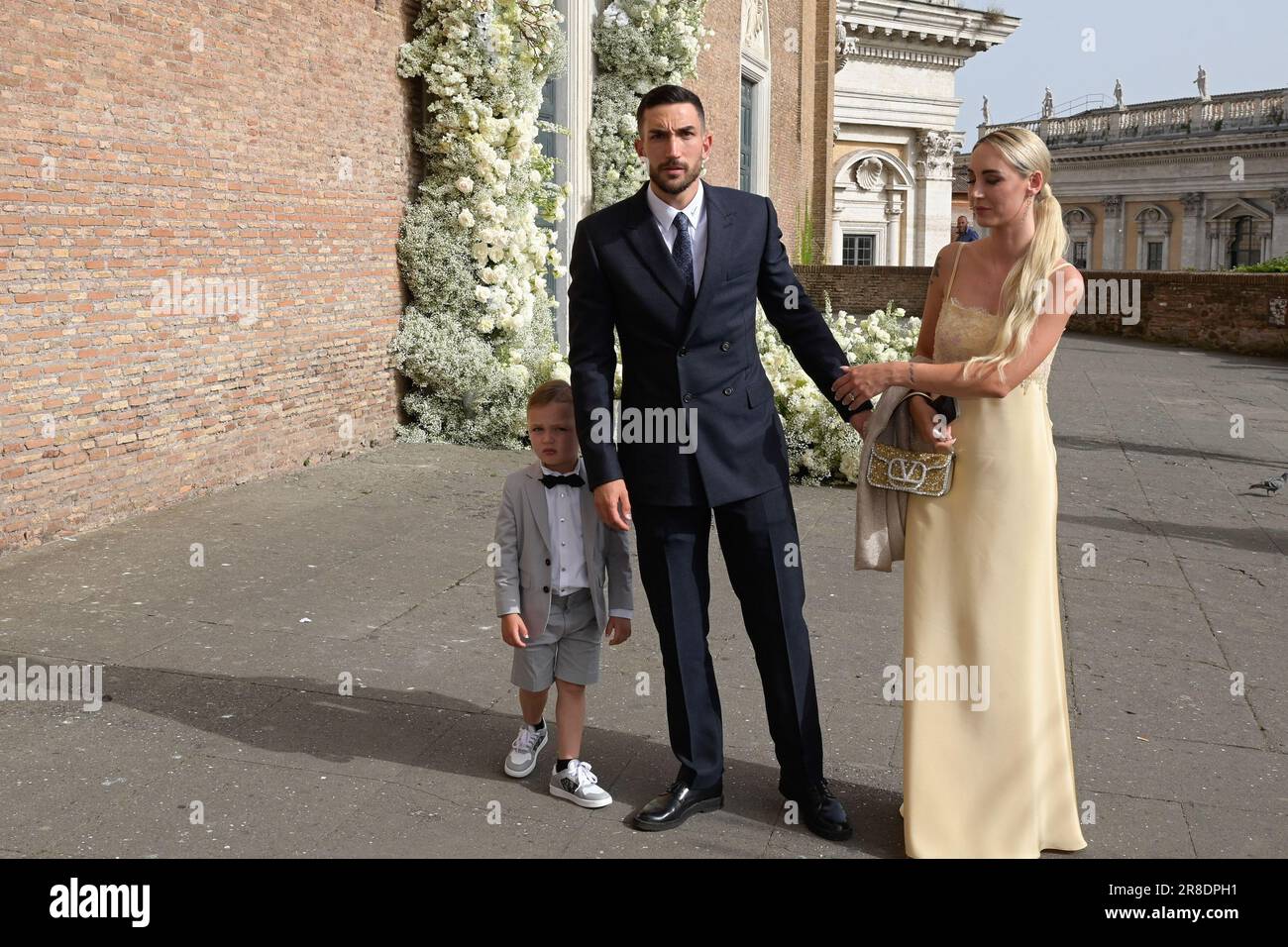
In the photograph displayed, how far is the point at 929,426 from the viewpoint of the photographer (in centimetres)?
368

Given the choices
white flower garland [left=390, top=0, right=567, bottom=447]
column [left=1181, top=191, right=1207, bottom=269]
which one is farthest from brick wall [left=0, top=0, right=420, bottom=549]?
column [left=1181, top=191, right=1207, bottom=269]

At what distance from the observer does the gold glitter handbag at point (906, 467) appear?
3645 millimetres

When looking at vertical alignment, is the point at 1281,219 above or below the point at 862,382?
above

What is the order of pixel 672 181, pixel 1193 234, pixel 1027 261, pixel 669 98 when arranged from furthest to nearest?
pixel 1193 234
pixel 672 181
pixel 669 98
pixel 1027 261

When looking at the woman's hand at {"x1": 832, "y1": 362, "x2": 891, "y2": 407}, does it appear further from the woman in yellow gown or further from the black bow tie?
the black bow tie

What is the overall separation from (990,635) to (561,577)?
1283 millimetres

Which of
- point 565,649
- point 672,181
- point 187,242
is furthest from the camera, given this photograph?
point 187,242

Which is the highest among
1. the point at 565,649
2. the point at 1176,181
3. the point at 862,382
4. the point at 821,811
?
the point at 1176,181

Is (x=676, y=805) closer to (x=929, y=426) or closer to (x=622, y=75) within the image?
(x=929, y=426)

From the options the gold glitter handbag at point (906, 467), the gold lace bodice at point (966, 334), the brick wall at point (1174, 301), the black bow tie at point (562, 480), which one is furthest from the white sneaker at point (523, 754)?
the brick wall at point (1174, 301)

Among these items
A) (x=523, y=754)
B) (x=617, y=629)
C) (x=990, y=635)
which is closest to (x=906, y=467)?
(x=990, y=635)

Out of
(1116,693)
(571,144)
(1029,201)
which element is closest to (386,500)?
(1116,693)

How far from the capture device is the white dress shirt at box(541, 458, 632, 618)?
4035 millimetres
